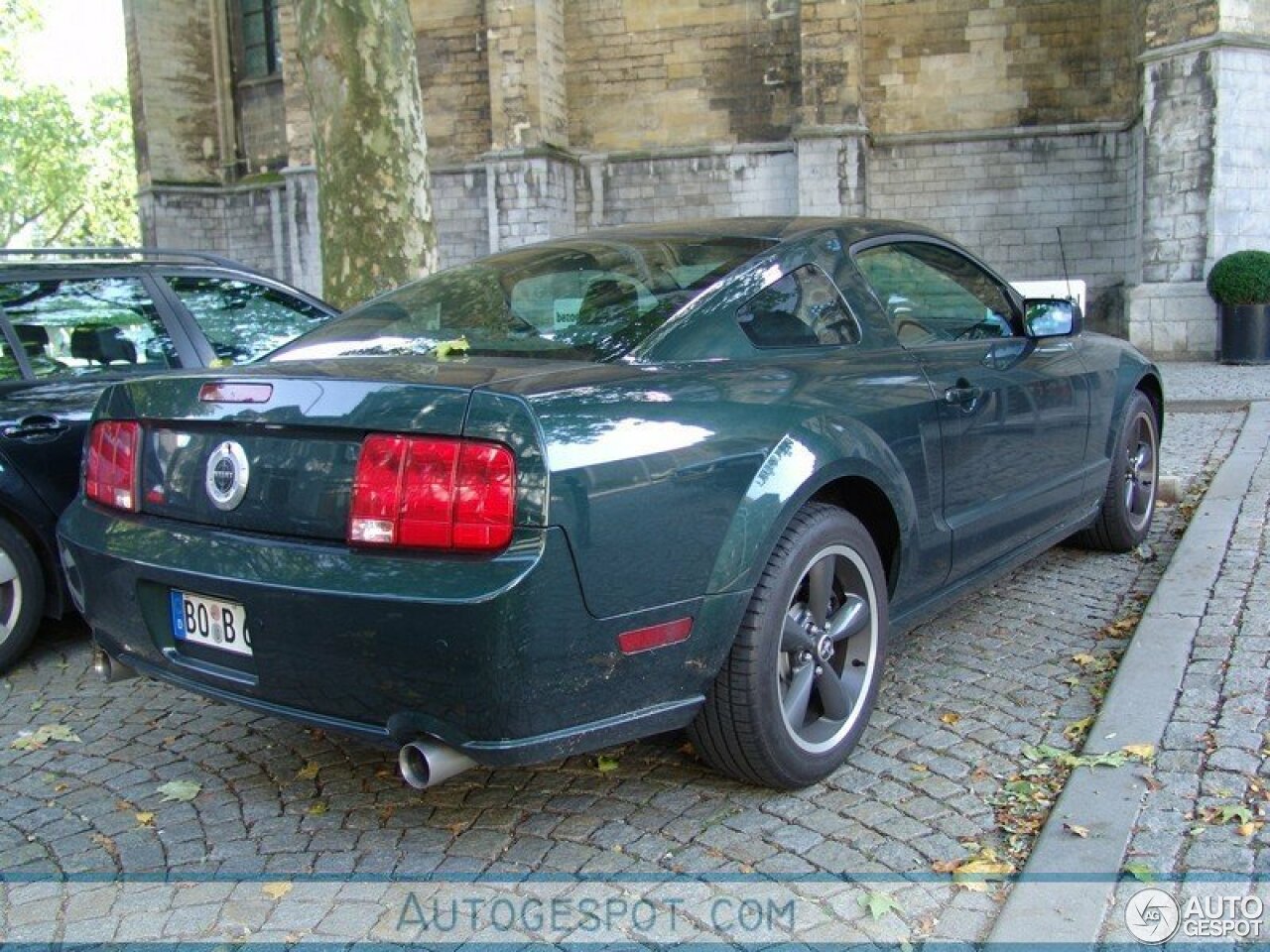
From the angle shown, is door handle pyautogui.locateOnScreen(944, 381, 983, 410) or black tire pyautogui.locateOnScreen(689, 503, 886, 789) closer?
black tire pyautogui.locateOnScreen(689, 503, 886, 789)

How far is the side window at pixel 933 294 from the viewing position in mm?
3973

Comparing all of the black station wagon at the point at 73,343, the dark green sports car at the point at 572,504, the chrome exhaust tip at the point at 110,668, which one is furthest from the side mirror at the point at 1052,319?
the chrome exhaust tip at the point at 110,668

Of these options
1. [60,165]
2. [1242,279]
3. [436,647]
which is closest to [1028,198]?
[1242,279]

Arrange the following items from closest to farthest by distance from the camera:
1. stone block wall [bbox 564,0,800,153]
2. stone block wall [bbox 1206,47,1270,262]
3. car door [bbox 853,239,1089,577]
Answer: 1. car door [bbox 853,239,1089,577]
2. stone block wall [bbox 1206,47,1270,262]
3. stone block wall [bbox 564,0,800,153]

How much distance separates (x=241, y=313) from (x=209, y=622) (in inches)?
118

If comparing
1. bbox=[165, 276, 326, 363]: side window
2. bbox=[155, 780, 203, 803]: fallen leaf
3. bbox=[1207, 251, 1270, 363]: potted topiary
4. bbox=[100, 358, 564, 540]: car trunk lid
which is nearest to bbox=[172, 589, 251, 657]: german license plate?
bbox=[100, 358, 564, 540]: car trunk lid

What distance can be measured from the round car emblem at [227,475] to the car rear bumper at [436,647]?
0.09 metres

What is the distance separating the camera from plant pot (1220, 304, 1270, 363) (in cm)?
1419

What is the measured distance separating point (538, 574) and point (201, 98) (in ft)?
81.4

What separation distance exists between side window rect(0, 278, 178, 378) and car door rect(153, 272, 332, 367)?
0.53ft

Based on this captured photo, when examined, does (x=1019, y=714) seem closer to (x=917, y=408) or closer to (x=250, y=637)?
(x=917, y=408)

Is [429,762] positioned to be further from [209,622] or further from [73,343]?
[73,343]

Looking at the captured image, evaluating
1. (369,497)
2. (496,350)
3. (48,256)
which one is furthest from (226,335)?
(369,497)

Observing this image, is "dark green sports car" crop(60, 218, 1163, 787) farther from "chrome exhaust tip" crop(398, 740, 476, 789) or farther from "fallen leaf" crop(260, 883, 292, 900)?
"fallen leaf" crop(260, 883, 292, 900)
